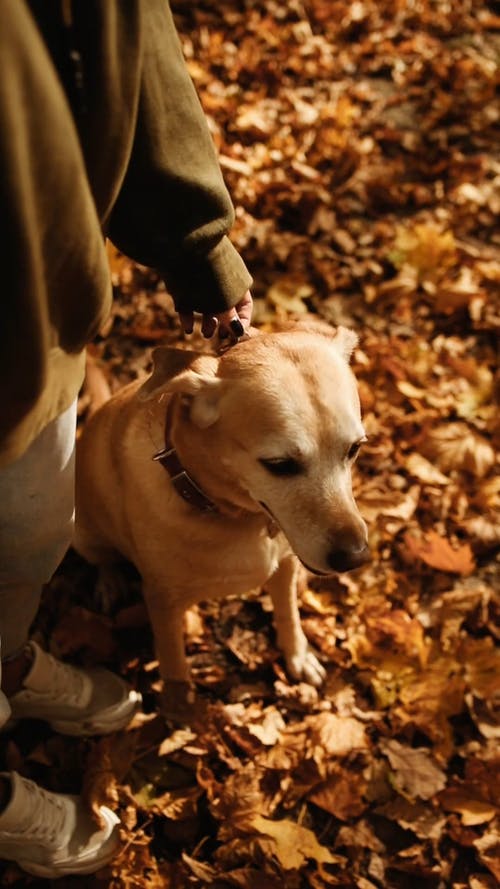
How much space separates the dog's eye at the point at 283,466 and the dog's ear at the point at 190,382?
0.65 feet

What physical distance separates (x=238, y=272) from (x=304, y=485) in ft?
2.11

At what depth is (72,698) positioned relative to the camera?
2639 millimetres

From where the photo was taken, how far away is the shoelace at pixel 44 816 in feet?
7.30

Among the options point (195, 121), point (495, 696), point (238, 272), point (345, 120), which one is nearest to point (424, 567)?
point (495, 696)

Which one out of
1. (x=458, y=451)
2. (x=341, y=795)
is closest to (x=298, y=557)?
(x=341, y=795)

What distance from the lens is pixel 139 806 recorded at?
2.58 m

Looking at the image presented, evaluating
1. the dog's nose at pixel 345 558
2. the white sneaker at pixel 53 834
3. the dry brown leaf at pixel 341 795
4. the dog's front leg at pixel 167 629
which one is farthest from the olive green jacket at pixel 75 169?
the dry brown leaf at pixel 341 795

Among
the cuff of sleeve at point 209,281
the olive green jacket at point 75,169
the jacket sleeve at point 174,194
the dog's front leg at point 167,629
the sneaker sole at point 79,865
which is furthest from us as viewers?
the dog's front leg at point 167,629

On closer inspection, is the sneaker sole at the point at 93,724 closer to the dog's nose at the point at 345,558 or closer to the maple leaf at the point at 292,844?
the maple leaf at the point at 292,844

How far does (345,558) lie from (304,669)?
1.02 m

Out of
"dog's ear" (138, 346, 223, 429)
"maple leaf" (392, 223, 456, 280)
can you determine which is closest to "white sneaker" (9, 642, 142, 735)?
"dog's ear" (138, 346, 223, 429)

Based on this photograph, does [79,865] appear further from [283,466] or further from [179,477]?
[283,466]

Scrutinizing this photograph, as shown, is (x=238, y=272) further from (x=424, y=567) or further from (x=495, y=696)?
(x=495, y=696)

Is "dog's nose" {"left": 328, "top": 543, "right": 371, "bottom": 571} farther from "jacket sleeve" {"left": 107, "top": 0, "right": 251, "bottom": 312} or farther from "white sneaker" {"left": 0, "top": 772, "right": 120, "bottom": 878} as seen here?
"white sneaker" {"left": 0, "top": 772, "right": 120, "bottom": 878}
